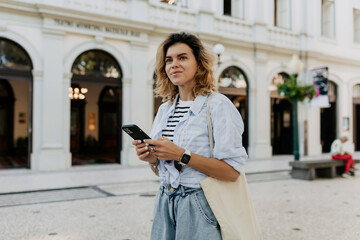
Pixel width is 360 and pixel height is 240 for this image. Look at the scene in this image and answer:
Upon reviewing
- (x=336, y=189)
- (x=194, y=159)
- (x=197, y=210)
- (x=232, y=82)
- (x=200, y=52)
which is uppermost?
(x=232, y=82)

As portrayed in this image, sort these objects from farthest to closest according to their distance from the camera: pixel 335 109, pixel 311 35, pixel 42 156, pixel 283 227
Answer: pixel 335 109, pixel 311 35, pixel 42 156, pixel 283 227

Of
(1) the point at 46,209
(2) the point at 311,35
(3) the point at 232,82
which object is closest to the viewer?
(1) the point at 46,209

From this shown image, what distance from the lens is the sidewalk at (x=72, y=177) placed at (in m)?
7.95

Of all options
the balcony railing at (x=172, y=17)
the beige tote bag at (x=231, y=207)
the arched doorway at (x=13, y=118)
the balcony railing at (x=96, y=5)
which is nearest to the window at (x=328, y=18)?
the balcony railing at (x=172, y=17)

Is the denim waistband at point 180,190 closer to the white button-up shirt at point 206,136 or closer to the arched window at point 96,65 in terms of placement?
the white button-up shirt at point 206,136

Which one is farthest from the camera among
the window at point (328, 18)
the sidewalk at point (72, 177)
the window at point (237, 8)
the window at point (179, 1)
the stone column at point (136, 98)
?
the window at point (328, 18)

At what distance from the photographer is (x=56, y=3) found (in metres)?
10.9

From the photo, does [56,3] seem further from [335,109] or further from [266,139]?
[335,109]

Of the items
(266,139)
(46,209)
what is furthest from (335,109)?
(46,209)

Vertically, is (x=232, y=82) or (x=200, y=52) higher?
(x=232, y=82)

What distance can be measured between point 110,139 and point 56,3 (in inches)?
353

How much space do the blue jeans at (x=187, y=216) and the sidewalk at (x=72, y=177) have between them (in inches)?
258

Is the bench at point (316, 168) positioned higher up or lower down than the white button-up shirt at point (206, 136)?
lower down

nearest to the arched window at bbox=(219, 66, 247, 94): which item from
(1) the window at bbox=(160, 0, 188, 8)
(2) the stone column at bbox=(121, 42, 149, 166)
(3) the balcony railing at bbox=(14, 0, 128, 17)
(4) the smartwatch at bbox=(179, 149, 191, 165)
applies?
(1) the window at bbox=(160, 0, 188, 8)
